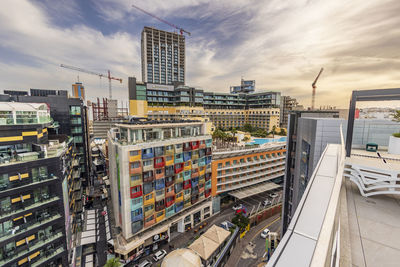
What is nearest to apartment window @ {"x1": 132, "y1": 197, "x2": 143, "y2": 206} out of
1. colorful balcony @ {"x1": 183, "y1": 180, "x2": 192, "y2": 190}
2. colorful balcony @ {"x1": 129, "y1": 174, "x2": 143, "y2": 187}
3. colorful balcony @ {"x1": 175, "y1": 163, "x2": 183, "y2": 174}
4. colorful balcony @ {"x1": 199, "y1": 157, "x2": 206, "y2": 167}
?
colorful balcony @ {"x1": 129, "y1": 174, "x2": 143, "y2": 187}

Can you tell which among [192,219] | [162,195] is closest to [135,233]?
[162,195]

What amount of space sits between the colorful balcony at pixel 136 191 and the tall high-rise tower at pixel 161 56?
123192 millimetres

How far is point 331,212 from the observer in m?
3.48

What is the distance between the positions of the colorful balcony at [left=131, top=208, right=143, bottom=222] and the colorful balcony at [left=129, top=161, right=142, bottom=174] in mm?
7519

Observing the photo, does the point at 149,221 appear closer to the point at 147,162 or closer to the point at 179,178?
the point at 179,178

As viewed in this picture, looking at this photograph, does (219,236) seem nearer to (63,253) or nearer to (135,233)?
(135,233)

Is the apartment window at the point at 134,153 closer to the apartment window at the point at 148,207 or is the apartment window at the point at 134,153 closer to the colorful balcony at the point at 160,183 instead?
the colorful balcony at the point at 160,183

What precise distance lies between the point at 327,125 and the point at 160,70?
5623 inches

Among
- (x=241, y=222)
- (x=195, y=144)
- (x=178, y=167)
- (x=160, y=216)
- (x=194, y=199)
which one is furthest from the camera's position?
(x=194, y=199)

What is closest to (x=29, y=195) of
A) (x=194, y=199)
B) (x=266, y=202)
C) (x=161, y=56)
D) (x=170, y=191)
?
(x=170, y=191)

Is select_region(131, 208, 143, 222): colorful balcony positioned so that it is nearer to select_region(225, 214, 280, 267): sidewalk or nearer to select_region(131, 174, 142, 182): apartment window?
select_region(131, 174, 142, 182): apartment window

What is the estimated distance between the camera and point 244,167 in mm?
52000

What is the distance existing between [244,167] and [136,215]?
3356cm

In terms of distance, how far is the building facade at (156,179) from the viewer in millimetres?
30328
